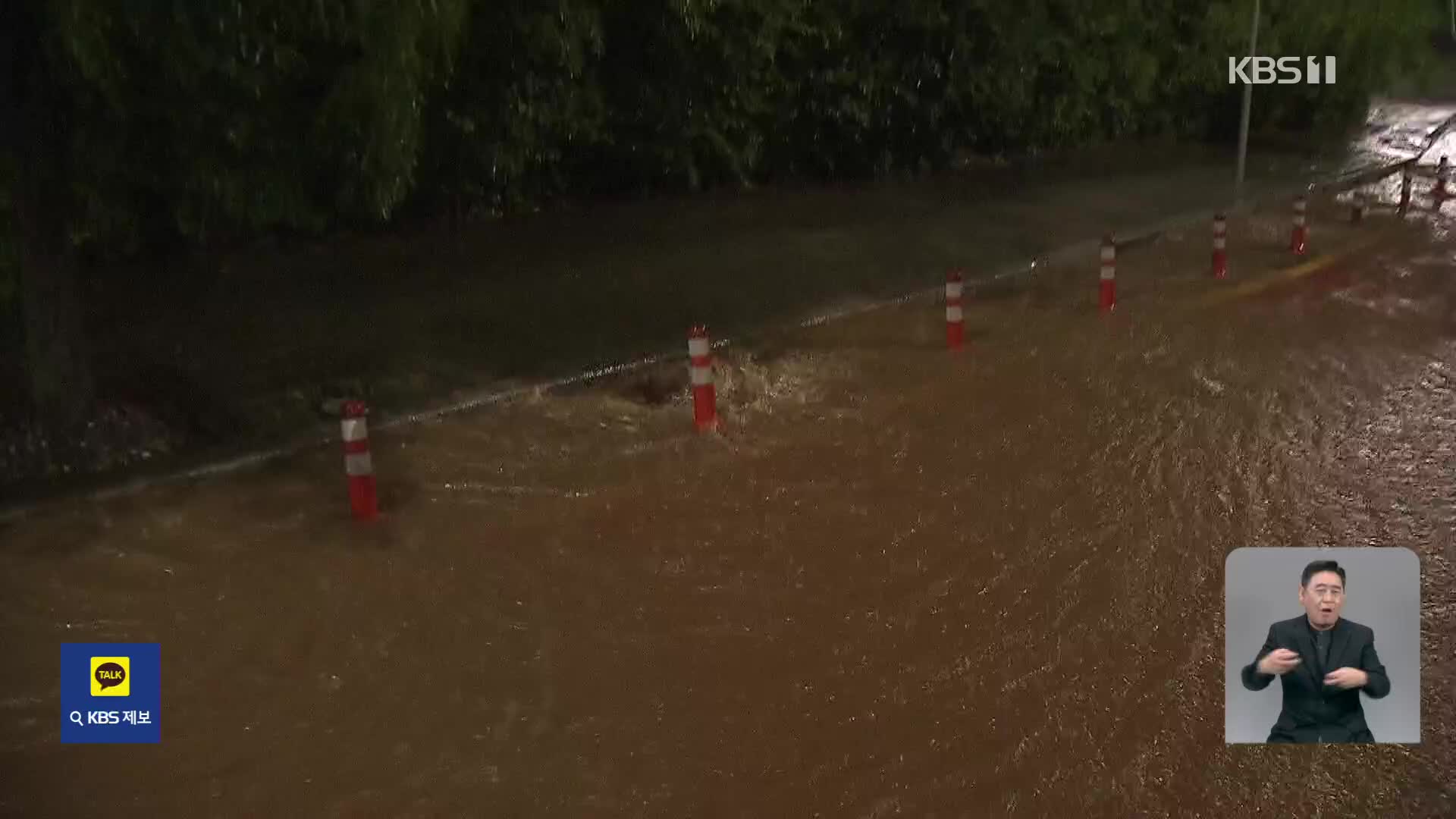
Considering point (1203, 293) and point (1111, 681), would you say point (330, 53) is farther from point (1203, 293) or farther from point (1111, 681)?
point (1203, 293)

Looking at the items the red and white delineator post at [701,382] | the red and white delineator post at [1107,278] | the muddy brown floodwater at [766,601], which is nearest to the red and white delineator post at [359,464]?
the muddy brown floodwater at [766,601]

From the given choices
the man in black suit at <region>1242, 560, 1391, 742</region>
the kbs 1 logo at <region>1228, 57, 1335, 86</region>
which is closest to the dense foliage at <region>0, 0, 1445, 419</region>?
the kbs 1 logo at <region>1228, 57, 1335, 86</region>

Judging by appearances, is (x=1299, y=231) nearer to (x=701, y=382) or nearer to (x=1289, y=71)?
(x=701, y=382)

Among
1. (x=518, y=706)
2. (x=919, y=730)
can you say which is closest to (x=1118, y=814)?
(x=919, y=730)

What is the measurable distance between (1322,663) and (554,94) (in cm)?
1213

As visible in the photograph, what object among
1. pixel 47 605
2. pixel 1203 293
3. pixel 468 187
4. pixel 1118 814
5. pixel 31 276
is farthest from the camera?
pixel 468 187

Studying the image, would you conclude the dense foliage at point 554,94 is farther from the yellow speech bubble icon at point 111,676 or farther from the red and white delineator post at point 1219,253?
the red and white delineator post at point 1219,253

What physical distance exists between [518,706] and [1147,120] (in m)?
25.4

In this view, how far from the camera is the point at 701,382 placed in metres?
9.36

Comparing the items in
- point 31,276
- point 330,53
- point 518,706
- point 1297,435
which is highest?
point 330,53

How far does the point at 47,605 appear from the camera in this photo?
6.50 metres

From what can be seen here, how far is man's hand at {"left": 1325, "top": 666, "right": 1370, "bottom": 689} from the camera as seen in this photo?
4.20 meters

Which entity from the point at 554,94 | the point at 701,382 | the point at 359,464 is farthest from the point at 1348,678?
the point at 554,94

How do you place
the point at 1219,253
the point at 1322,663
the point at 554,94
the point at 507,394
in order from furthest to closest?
the point at 1219,253, the point at 554,94, the point at 507,394, the point at 1322,663
